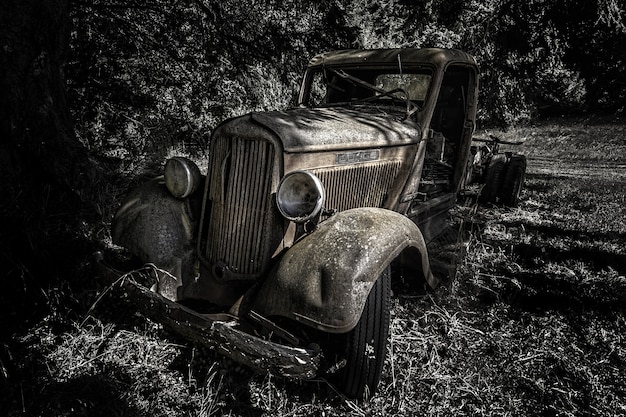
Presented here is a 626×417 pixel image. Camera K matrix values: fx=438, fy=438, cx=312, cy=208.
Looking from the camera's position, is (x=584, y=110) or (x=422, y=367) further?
(x=584, y=110)

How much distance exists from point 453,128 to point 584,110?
14.8 m

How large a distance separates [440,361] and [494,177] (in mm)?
3898

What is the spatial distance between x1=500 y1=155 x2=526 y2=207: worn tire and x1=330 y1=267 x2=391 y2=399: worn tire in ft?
13.8

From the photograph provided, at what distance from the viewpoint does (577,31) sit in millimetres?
7262

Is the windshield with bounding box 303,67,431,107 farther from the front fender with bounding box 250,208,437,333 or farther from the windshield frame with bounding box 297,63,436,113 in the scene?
the front fender with bounding box 250,208,437,333

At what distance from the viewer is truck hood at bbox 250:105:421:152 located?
8.02ft

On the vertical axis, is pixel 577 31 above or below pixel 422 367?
above

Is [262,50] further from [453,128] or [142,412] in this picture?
[142,412]

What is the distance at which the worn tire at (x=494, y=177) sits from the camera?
586 cm

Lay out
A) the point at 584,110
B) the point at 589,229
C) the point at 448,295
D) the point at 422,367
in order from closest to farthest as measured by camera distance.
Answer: the point at 422,367, the point at 448,295, the point at 589,229, the point at 584,110

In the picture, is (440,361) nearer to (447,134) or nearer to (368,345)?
(368,345)

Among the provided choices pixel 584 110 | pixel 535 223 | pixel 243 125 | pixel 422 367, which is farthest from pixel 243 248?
pixel 584 110

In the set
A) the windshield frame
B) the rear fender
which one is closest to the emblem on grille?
the windshield frame

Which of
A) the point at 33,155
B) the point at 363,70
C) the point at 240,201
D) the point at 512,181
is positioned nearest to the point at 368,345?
the point at 240,201
